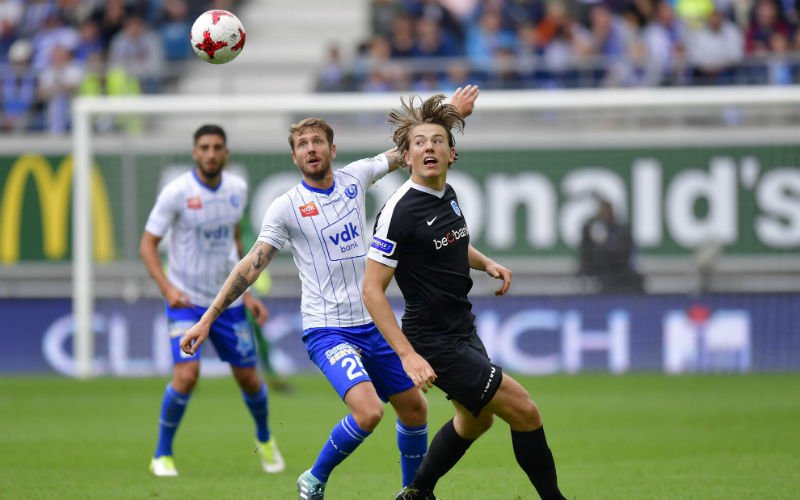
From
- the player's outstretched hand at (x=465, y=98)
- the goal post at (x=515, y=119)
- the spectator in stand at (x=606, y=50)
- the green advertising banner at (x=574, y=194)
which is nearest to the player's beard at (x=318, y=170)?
the player's outstretched hand at (x=465, y=98)

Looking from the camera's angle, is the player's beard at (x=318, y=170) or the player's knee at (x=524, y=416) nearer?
the player's knee at (x=524, y=416)

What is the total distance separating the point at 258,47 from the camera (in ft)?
79.5

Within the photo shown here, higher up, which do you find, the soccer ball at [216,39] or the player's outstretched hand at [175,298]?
the soccer ball at [216,39]

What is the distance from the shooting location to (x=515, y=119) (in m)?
18.5

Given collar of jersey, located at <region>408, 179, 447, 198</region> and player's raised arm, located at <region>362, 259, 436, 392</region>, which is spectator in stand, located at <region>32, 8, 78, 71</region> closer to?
collar of jersey, located at <region>408, 179, 447, 198</region>

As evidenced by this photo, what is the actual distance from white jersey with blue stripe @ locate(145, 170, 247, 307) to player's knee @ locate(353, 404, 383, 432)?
309 cm

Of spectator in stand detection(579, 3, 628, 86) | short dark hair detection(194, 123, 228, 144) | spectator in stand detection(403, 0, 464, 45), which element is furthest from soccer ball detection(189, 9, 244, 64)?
spectator in stand detection(403, 0, 464, 45)

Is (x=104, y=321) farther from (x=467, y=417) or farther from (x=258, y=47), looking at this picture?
(x=467, y=417)

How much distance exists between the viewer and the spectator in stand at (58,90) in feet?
65.6

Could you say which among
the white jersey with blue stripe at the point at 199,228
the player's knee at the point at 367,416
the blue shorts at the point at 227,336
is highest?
the white jersey with blue stripe at the point at 199,228

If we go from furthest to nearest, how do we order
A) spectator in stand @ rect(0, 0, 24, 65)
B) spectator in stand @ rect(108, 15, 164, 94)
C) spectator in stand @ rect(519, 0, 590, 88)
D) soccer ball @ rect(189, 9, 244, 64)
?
spectator in stand @ rect(0, 0, 24, 65)
spectator in stand @ rect(108, 15, 164, 94)
spectator in stand @ rect(519, 0, 590, 88)
soccer ball @ rect(189, 9, 244, 64)

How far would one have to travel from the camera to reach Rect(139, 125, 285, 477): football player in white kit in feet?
33.2

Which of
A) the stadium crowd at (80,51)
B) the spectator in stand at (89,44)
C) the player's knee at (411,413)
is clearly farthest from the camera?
the spectator in stand at (89,44)

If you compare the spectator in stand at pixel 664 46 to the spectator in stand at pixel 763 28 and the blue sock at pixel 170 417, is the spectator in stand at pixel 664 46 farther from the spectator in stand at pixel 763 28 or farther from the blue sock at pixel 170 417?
the blue sock at pixel 170 417
